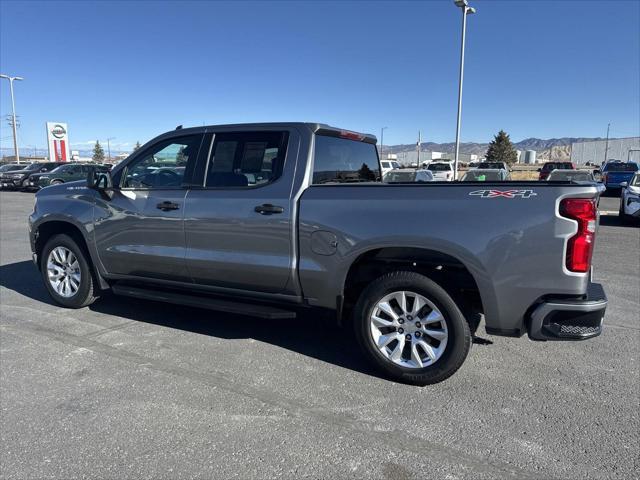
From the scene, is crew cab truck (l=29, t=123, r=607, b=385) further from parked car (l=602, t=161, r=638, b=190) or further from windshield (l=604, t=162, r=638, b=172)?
windshield (l=604, t=162, r=638, b=172)

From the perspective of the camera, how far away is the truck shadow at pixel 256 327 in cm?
419

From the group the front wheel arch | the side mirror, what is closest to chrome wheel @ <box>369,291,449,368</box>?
the side mirror

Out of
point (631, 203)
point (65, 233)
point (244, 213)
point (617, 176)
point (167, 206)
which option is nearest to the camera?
point (244, 213)

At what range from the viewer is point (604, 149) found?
256ft

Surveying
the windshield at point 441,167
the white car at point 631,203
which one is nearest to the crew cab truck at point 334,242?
the white car at point 631,203

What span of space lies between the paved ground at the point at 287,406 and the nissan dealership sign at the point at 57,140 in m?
49.3

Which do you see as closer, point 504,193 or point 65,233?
point 504,193

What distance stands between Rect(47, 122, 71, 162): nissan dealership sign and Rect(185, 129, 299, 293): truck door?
50311 mm

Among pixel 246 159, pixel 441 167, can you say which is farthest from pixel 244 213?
pixel 441 167

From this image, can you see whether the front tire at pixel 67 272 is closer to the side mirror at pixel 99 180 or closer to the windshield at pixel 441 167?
the side mirror at pixel 99 180

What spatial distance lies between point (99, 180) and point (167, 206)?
37.5 inches

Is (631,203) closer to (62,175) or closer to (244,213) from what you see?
(244,213)

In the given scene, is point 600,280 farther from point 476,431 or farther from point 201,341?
point 201,341

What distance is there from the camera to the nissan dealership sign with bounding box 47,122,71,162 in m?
46.8
